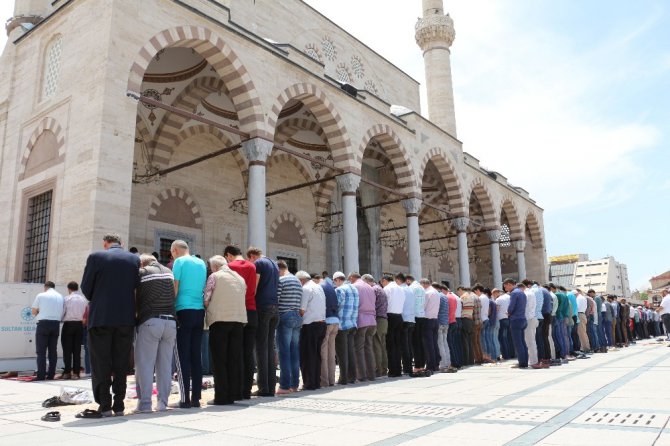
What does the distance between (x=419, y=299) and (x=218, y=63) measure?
5.95 m

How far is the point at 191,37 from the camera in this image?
9.20m

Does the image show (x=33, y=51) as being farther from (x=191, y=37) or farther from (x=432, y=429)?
(x=432, y=429)

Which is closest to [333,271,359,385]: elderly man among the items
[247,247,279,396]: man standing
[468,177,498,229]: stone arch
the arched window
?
[247,247,279,396]: man standing

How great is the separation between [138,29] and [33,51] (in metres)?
2.92

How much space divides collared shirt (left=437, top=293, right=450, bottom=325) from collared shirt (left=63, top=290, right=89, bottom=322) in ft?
16.1

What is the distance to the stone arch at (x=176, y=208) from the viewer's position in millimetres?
12516

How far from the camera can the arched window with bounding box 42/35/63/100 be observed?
30.5ft

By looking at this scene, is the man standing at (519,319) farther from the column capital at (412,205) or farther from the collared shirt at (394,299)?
the column capital at (412,205)

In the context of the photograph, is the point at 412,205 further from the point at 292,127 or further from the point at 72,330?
the point at 72,330

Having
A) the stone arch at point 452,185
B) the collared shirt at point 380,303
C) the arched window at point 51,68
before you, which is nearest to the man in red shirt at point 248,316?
the collared shirt at point 380,303

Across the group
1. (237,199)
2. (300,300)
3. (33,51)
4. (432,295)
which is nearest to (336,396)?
(300,300)

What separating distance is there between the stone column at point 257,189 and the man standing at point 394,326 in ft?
12.6

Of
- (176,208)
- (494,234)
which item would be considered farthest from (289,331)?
(494,234)

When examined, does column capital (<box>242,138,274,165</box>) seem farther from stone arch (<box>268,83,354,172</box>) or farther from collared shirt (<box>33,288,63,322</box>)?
collared shirt (<box>33,288,63,322</box>)
